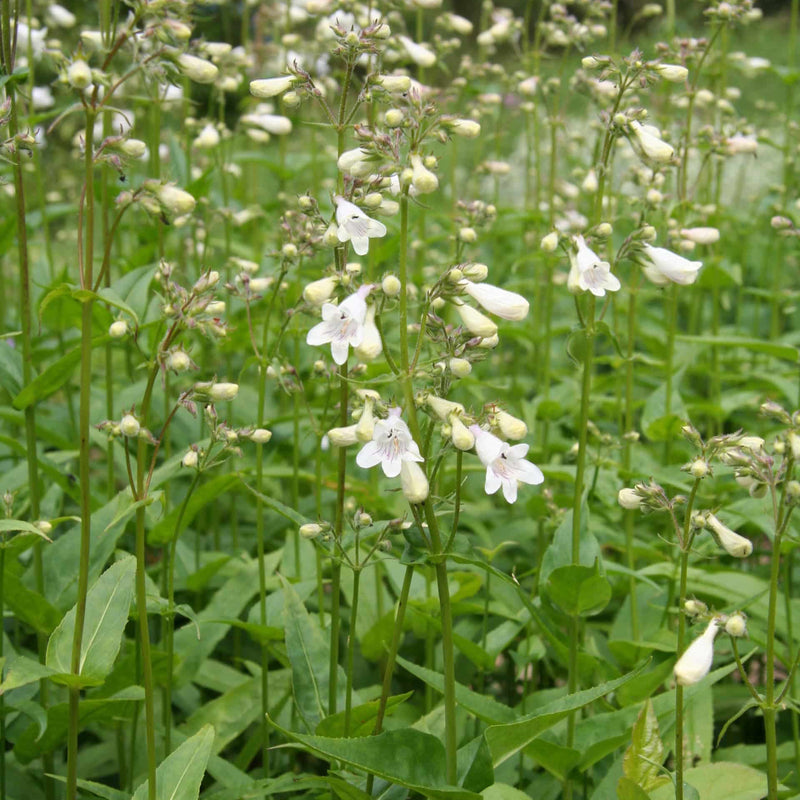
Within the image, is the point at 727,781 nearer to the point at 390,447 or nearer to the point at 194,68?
the point at 390,447

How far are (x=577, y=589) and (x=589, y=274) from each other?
3.35 ft

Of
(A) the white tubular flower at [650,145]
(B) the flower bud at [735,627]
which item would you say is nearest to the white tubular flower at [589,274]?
(A) the white tubular flower at [650,145]

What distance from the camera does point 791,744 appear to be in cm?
379

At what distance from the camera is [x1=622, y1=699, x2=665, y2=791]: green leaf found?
2.61m

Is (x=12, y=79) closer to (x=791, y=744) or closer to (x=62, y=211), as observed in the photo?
(x=62, y=211)

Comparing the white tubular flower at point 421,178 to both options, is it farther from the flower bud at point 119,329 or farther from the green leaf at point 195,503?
the green leaf at point 195,503

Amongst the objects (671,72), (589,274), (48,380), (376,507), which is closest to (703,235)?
(671,72)

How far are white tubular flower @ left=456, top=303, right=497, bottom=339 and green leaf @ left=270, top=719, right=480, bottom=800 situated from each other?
1077mm

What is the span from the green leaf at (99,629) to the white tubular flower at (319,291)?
1115 millimetres

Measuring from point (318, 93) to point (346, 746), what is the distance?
1782mm

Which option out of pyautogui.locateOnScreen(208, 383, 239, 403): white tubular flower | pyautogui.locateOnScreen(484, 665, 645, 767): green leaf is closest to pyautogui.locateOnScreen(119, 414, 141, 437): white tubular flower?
pyautogui.locateOnScreen(208, 383, 239, 403): white tubular flower

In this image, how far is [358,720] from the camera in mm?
3039

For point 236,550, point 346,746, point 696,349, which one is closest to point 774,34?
point 696,349

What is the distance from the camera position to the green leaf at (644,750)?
8.57 feet
